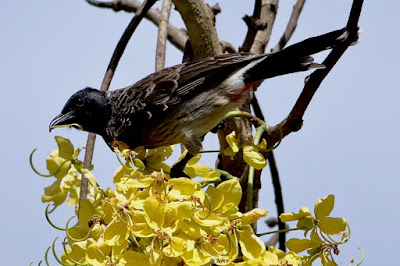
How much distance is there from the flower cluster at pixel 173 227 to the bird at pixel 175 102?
1294mm

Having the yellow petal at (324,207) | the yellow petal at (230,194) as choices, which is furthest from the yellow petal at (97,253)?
the yellow petal at (324,207)

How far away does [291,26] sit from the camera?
435 cm

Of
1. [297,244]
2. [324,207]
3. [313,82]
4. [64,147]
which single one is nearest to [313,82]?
[313,82]

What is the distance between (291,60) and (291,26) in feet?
3.85

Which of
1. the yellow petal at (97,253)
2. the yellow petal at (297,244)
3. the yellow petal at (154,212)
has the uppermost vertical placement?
the yellow petal at (154,212)

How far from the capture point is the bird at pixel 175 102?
3371 mm

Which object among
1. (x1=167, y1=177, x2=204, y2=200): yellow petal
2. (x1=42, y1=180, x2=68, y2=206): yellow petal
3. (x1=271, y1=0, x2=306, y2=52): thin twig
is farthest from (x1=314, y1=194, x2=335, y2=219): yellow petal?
(x1=271, y1=0, x2=306, y2=52): thin twig

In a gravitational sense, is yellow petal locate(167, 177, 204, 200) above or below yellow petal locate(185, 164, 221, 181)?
below

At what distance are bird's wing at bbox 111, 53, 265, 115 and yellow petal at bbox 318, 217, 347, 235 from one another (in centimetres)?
148

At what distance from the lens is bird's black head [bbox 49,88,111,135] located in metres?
3.39

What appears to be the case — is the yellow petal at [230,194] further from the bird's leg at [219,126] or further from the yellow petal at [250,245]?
the bird's leg at [219,126]

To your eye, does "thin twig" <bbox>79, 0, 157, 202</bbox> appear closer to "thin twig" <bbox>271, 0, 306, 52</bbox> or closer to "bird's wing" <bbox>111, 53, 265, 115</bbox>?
"bird's wing" <bbox>111, 53, 265, 115</bbox>

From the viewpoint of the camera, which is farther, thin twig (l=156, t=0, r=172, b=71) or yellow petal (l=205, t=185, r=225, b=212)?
thin twig (l=156, t=0, r=172, b=71)

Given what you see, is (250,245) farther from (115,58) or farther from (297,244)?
(115,58)
